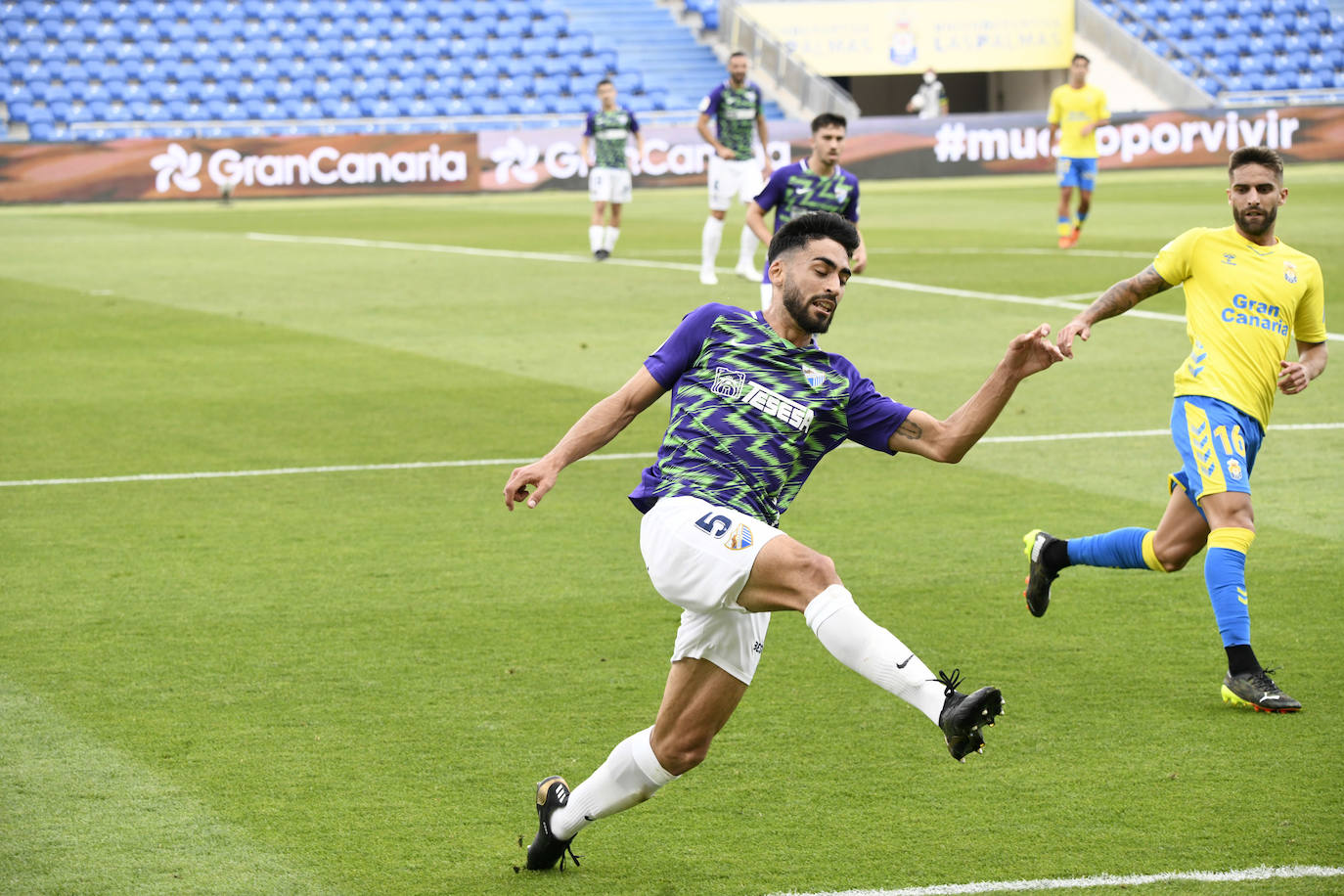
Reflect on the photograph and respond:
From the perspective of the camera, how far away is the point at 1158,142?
137 feet

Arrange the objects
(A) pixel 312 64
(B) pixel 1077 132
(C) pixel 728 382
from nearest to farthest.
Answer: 1. (C) pixel 728 382
2. (B) pixel 1077 132
3. (A) pixel 312 64

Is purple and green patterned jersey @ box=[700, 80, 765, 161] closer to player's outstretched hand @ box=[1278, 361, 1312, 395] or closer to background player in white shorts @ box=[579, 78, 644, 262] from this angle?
background player in white shorts @ box=[579, 78, 644, 262]

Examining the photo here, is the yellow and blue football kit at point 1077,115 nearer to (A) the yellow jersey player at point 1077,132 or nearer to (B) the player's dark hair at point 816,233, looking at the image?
(A) the yellow jersey player at point 1077,132

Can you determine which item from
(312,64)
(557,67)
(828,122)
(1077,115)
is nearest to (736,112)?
(1077,115)

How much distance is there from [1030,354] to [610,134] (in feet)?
68.7

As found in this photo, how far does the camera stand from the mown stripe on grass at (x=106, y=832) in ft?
15.6

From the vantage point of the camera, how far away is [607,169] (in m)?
24.0

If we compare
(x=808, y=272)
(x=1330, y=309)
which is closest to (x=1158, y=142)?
(x=1330, y=309)

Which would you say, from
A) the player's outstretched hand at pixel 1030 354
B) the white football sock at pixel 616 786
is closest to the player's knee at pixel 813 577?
the white football sock at pixel 616 786

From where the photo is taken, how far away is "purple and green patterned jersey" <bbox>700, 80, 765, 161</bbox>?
872 inches

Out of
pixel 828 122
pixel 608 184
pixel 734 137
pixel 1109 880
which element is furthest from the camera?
pixel 608 184

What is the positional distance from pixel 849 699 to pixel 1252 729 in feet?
4.64

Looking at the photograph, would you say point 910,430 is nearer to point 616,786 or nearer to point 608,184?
point 616,786

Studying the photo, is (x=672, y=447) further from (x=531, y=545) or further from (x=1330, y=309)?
(x=1330, y=309)
